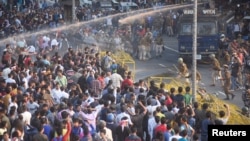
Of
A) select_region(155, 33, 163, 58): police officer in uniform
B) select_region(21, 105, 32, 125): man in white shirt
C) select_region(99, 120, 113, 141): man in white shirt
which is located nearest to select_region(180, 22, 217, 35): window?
select_region(155, 33, 163, 58): police officer in uniform

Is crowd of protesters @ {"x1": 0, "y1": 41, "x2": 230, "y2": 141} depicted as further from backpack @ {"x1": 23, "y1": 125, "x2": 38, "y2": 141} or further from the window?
the window

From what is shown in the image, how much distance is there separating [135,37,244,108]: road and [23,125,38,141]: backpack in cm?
1108

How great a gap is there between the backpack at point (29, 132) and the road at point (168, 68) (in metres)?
11.1

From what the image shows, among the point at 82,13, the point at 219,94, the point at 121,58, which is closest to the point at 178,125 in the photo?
the point at 219,94

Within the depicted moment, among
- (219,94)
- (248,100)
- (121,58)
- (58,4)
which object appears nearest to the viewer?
(248,100)

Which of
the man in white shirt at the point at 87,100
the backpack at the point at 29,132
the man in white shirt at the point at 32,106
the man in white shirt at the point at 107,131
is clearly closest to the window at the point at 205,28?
the man in white shirt at the point at 87,100

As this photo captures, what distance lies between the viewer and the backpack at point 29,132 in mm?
14703

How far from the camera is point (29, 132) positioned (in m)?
14.8

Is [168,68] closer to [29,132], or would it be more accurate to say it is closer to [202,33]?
[202,33]

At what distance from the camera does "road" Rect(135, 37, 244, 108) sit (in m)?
27.0

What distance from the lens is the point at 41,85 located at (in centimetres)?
1870

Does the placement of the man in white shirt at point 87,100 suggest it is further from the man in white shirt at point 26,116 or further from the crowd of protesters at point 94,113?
the man in white shirt at point 26,116

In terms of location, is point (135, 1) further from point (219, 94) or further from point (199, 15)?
point (219, 94)

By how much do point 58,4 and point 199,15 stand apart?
22386mm
